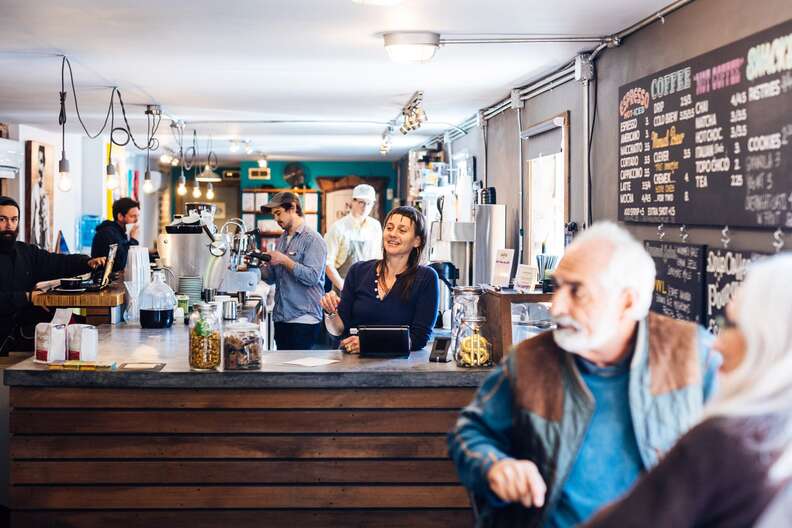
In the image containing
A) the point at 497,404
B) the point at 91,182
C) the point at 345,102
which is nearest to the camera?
the point at 497,404

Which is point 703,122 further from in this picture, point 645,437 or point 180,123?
point 180,123

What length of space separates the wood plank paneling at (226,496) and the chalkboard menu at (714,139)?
5.36 feet

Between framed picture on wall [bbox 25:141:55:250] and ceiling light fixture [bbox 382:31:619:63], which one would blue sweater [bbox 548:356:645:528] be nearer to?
ceiling light fixture [bbox 382:31:619:63]

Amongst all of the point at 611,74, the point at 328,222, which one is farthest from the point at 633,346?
the point at 328,222

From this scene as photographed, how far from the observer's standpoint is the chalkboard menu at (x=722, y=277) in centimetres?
378

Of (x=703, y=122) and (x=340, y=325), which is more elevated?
(x=703, y=122)

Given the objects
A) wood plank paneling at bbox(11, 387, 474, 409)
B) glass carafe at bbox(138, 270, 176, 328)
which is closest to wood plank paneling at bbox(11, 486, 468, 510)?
wood plank paneling at bbox(11, 387, 474, 409)

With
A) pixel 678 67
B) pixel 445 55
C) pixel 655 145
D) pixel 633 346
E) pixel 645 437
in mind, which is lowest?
pixel 645 437

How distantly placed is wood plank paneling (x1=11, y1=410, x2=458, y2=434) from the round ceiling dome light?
2.23m

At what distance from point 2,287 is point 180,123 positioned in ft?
15.2

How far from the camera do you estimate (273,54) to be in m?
6.11

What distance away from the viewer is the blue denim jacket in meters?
2.08

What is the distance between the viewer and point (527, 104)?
757 centimetres

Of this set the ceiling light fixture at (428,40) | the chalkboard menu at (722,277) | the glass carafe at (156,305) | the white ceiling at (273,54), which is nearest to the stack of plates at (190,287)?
the glass carafe at (156,305)
